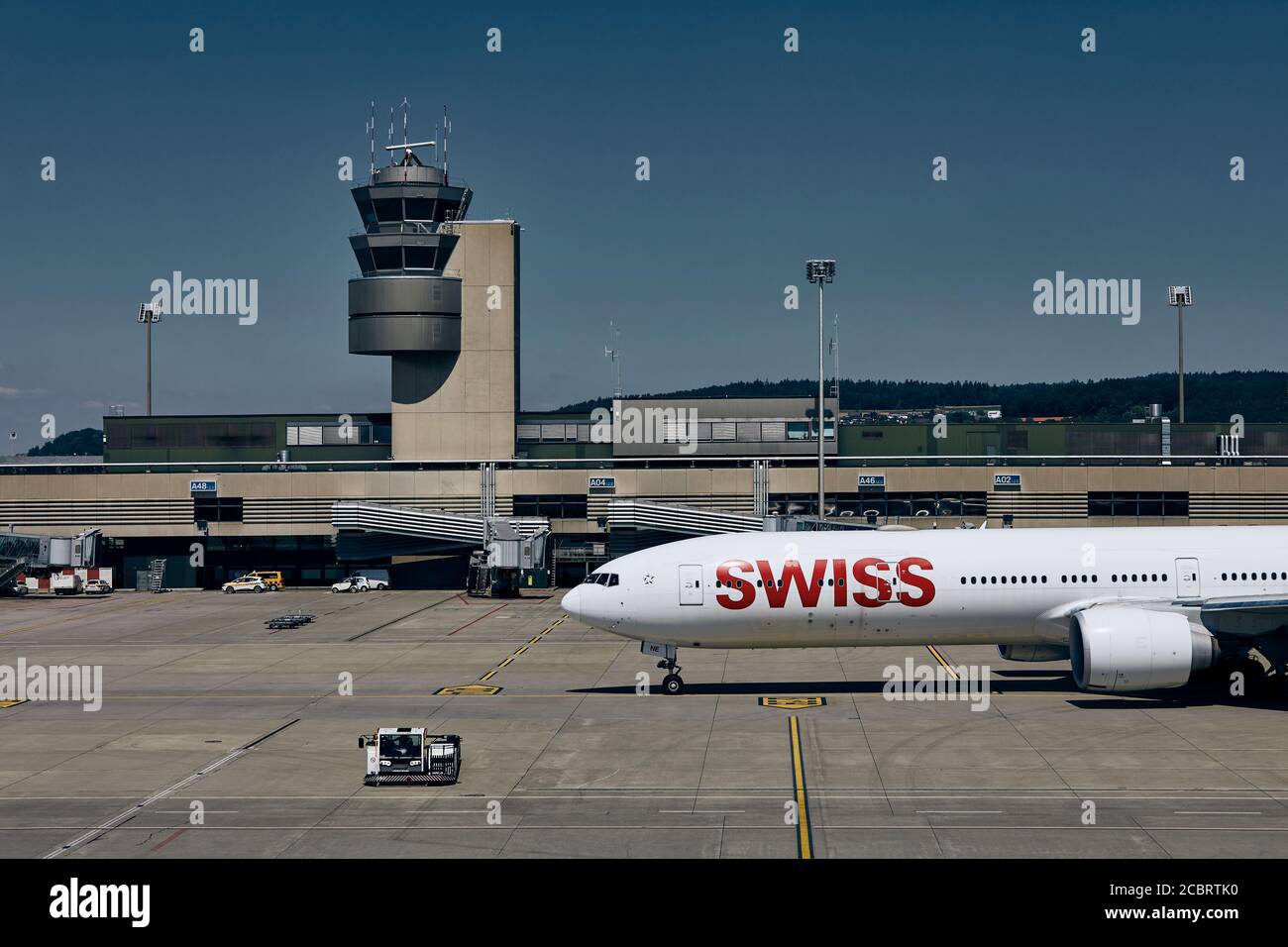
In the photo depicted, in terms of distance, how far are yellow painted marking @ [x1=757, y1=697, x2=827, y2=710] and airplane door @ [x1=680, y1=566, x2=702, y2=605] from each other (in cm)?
388

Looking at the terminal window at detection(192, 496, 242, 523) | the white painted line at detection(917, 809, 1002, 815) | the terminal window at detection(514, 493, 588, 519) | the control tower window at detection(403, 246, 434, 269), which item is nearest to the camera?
the white painted line at detection(917, 809, 1002, 815)

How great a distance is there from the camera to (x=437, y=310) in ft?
301

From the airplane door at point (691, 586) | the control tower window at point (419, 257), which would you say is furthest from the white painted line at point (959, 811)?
the control tower window at point (419, 257)

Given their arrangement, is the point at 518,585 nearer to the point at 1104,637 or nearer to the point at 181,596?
the point at 181,596

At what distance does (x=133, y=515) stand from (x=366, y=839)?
233 ft

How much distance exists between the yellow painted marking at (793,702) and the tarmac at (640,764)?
158 millimetres

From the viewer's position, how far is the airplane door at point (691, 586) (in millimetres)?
38719

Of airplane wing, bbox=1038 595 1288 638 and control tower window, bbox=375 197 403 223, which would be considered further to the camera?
control tower window, bbox=375 197 403 223

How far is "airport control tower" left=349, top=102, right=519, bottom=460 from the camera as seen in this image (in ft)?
301

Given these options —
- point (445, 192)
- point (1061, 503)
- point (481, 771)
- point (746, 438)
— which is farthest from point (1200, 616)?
point (445, 192)

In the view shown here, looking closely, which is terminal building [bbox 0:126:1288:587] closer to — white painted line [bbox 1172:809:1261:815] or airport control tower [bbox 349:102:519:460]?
airport control tower [bbox 349:102:519:460]

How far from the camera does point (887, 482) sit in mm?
83438
